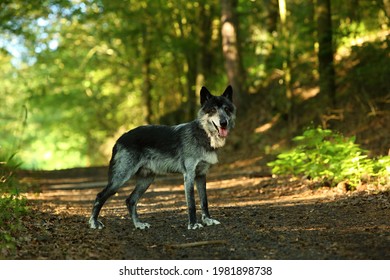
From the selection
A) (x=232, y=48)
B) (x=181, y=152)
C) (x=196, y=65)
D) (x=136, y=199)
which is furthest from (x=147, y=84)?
(x=181, y=152)

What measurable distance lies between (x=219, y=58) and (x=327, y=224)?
2063cm

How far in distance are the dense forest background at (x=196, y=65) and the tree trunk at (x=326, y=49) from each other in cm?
3

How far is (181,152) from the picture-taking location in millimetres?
8016

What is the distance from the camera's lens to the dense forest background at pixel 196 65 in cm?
1617

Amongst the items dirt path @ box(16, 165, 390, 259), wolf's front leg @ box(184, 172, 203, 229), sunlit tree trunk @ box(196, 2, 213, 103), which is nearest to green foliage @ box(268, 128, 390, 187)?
dirt path @ box(16, 165, 390, 259)

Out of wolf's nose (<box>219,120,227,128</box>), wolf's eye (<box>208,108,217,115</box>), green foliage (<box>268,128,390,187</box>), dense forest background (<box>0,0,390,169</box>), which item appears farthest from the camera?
dense forest background (<box>0,0,390,169</box>)

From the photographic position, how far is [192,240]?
6852 mm

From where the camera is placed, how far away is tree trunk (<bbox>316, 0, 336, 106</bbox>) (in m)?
15.8

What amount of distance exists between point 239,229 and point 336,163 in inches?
177

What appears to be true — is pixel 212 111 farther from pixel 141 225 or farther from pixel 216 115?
pixel 141 225

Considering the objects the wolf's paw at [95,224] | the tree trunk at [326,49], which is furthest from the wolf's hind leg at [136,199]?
the tree trunk at [326,49]

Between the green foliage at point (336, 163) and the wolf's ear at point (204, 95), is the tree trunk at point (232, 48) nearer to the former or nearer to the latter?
the green foliage at point (336, 163)

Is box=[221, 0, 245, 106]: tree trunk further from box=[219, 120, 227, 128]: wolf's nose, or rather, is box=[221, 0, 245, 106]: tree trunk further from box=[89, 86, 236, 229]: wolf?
box=[219, 120, 227, 128]: wolf's nose
